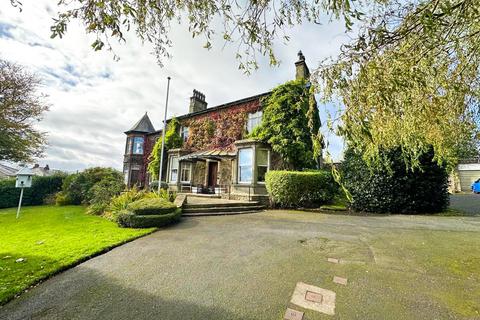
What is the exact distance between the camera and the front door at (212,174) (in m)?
17.4

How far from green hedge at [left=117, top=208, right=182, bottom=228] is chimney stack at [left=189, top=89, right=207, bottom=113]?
584 inches

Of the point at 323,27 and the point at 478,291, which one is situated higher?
the point at 323,27

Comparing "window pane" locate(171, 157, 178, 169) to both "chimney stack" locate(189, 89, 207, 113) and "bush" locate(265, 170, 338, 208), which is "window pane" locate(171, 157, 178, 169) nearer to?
"chimney stack" locate(189, 89, 207, 113)

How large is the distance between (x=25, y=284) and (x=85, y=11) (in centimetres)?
426

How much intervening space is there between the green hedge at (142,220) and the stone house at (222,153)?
5623 mm

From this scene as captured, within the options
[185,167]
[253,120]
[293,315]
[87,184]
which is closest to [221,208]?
[293,315]

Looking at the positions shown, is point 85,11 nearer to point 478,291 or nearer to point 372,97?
point 372,97

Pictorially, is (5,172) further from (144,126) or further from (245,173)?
(245,173)

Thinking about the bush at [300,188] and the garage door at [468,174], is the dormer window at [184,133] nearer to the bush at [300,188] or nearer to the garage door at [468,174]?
the bush at [300,188]

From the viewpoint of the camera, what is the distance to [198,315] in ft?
8.75

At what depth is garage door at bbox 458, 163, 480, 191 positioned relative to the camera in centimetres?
2517

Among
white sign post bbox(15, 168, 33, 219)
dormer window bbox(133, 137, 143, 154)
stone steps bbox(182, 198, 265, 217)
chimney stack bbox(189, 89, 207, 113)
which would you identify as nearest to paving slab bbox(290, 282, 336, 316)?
stone steps bbox(182, 198, 265, 217)

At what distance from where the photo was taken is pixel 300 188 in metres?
10.9

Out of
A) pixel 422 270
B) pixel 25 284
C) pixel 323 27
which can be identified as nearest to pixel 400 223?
pixel 422 270
